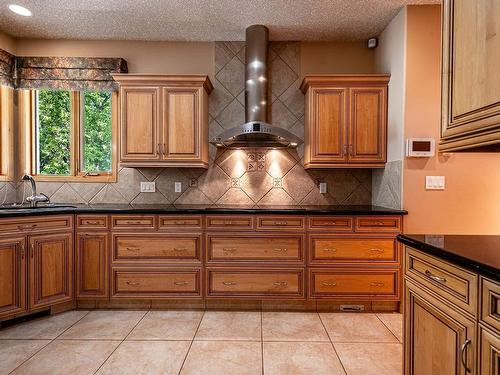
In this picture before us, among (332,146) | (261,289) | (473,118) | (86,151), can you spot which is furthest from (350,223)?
(86,151)

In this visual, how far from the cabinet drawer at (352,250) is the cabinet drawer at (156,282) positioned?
110 centimetres

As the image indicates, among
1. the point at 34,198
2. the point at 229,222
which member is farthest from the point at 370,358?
the point at 34,198

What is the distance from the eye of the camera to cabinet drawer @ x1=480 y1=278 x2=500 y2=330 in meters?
0.94

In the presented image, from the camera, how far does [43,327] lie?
2.52m

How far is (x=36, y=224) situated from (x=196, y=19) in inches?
92.3

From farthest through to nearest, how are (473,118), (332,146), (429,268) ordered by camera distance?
(332,146) → (429,268) → (473,118)

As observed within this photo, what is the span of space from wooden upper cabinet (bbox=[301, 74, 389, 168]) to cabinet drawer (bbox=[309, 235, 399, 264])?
743mm

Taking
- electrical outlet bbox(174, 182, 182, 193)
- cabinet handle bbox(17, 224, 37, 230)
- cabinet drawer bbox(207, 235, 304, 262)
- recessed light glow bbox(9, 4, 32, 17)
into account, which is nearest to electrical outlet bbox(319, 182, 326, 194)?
cabinet drawer bbox(207, 235, 304, 262)

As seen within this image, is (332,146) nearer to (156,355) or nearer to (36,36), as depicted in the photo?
(156,355)

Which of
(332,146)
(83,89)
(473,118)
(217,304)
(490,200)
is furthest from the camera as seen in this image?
(83,89)

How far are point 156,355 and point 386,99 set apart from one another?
2.93 m

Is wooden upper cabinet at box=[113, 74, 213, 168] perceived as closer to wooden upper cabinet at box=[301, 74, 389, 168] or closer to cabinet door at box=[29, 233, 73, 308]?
cabinet door at box=[29, 233, 73, 308]

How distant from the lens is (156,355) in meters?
2.10

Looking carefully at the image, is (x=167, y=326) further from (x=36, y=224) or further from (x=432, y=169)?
(x=432, y=169)
